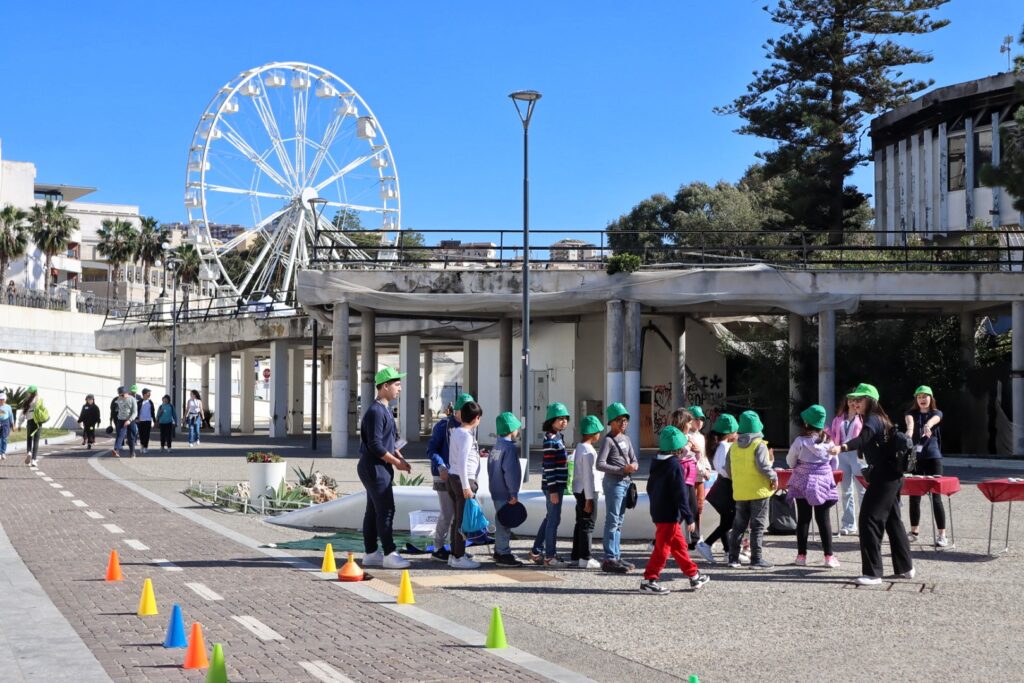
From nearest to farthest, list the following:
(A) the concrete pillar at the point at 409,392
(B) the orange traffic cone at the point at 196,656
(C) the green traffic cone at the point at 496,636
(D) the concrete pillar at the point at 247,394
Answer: (B) the orange traffic cone at the point at 196,656, (C) the green traffic cone at the point at 496,636, (A) the concrete pillar at the point at 409,392, (D) the concrete pillar at the point at 247,394

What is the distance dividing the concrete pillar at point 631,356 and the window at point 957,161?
20104mm

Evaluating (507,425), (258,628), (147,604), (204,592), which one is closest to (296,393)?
(507,425)

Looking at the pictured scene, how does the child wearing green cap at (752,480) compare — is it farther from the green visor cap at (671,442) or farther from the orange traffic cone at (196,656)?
the orange traffic cone at (196,656)

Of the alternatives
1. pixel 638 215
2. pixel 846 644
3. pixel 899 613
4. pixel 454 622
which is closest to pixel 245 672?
pixel 454 622

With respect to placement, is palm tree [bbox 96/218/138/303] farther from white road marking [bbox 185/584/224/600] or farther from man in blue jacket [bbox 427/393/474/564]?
white road marking [bbox 185/584/224/600]

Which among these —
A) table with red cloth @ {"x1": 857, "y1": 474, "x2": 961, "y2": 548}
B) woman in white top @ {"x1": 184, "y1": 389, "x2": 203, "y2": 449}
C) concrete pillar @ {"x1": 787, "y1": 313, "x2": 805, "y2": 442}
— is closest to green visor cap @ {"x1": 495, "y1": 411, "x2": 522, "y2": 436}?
table with red cloth @ {"x1": 857, "y1": 474, "x2": 961, "y2": 548}

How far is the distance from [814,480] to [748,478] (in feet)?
2.28

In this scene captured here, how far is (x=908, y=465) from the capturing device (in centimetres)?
1177

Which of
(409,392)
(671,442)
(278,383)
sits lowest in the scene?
(671,442)

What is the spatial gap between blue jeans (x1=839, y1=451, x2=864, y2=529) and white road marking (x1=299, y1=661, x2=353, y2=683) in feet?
28.3

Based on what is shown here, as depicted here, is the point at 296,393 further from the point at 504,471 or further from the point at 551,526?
the point at 504,471

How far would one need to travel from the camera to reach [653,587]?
11.2 m

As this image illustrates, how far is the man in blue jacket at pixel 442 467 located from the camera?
1280cm

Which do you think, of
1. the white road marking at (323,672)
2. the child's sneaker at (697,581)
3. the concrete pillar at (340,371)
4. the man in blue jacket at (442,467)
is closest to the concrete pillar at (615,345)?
the concrete pillar at (340,371)
